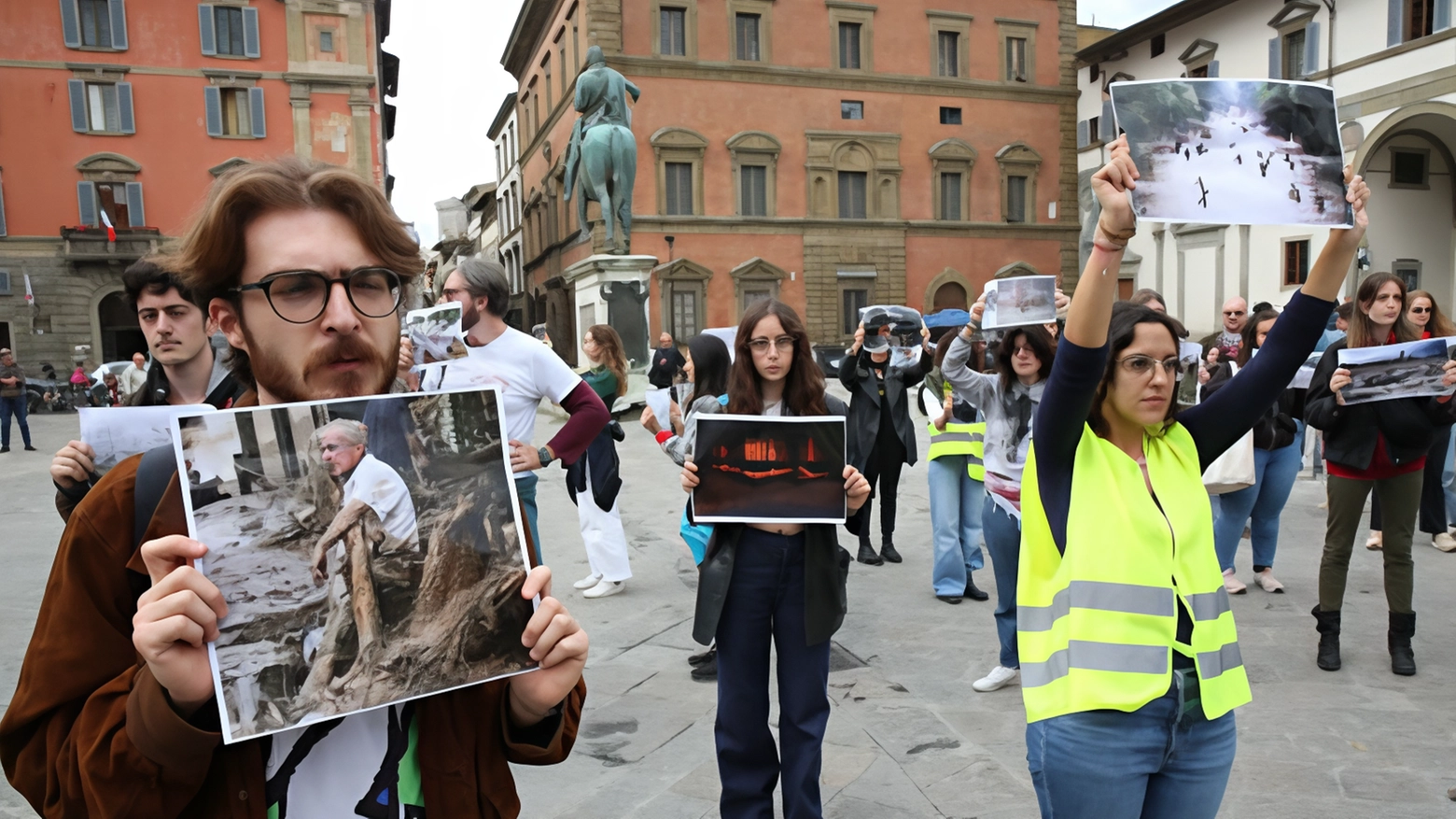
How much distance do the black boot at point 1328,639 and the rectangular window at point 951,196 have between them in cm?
3096

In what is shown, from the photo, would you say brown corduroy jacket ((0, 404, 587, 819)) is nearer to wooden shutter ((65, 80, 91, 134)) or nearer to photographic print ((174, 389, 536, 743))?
photographic print ((174, 389, 536, 743))

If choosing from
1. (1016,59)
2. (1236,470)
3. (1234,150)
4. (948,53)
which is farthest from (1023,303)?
(1016,59)

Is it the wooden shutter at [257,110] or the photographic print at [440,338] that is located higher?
the wooden shutter at [257,110]

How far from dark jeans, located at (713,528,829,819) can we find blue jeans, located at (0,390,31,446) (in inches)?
680

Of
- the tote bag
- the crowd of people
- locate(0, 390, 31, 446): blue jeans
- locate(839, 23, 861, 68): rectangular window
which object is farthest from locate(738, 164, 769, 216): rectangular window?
the crowd of people

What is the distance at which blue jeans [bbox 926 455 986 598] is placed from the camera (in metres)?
6.37

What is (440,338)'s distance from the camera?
4.23m

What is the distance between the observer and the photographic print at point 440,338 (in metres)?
4.22

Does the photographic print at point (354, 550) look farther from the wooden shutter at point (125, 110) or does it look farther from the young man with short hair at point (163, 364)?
the wooden shutter at point (125, 110)

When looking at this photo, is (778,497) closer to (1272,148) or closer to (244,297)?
(1272,148)

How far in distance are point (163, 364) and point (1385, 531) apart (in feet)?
18.3

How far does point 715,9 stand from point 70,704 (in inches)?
1330

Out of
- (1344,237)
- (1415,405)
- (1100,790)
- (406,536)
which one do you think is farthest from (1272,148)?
(1415,405)

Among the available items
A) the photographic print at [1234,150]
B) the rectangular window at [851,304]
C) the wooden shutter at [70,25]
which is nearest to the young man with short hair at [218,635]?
the photographic print at [1234,150]
